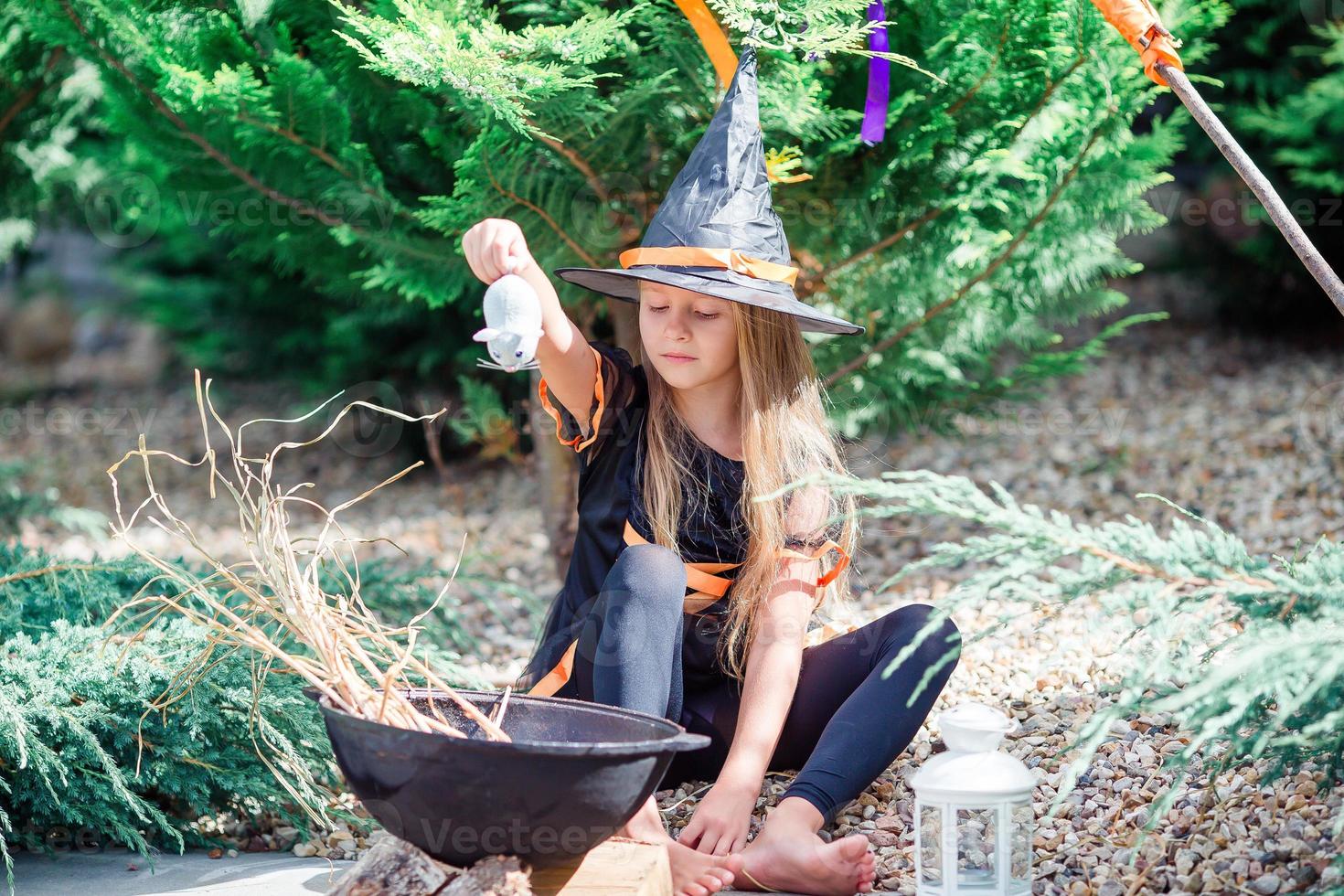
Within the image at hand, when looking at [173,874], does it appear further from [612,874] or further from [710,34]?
[710,34]

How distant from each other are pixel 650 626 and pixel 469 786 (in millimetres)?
493

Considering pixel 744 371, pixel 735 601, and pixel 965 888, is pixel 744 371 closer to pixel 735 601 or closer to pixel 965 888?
pixel 735 601

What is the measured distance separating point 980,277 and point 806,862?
164 cm

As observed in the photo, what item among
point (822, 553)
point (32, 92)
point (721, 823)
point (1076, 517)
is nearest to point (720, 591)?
point (822, 553)

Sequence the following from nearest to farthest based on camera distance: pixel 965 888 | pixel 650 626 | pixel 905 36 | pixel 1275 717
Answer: pixel 1275 717 < pixel 965 888 < pixel 650 626 < pixel 905 36

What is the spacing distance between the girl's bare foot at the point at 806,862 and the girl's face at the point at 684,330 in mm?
818

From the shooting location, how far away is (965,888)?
1.87 m

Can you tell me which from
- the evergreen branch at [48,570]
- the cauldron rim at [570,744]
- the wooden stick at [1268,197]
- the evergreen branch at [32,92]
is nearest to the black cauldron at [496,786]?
the cauldron rim at [570,744]

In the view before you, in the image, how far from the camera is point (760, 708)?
83.0 inches

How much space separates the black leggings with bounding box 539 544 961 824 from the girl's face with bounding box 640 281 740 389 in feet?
1.22

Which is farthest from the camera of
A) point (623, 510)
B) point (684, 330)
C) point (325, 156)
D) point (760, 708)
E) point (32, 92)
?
point (32, 92)

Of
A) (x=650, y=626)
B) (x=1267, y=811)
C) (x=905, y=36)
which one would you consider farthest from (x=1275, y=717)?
(x=905, y=36)

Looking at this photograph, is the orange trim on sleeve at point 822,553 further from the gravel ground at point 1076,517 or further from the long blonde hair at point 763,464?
the gravel ground at point 1076,517

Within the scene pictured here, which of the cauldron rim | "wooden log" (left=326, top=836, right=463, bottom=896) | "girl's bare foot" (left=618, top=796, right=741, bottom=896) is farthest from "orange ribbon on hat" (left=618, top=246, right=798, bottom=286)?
"wooden log" (left=326, top=836, right=463, bottom=896)
